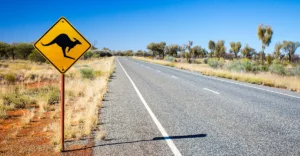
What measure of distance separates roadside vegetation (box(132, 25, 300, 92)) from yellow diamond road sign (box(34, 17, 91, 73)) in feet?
41.9

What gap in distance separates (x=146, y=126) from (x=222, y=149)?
2.05 meters

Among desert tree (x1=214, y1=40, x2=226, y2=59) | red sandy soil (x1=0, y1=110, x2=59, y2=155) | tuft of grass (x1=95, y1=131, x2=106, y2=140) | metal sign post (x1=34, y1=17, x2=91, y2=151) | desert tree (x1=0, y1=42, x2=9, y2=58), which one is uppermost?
desert tree (x1=214, y1=40, x2=226, y2=59)

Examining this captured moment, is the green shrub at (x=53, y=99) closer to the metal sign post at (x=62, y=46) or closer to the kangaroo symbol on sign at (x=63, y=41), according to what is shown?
the metal sign post at (x=62, y=46)

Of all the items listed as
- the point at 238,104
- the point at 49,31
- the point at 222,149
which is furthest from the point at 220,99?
the point at 49,31

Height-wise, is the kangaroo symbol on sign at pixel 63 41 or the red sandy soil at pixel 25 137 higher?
the kangaroo symbol on sign at pixel 63 41

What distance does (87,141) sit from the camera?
4633mm

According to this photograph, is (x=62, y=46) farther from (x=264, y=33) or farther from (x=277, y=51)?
(x=277, y=51)

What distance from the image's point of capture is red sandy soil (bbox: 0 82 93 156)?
164 inches

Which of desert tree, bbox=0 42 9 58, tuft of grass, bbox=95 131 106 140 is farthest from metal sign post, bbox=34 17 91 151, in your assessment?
desert tree, bbox=0 42 9 58

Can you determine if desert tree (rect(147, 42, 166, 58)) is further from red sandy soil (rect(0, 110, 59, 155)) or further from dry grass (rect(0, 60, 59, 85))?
red sandy soil (rect(0, 110, 59, 155))

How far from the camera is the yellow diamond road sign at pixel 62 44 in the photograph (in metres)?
4.11

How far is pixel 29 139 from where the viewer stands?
193 inches

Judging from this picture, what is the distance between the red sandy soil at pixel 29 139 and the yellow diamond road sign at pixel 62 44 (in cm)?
152

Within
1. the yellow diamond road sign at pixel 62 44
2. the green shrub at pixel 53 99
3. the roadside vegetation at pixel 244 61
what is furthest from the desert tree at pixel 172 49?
the yellow diamond road sign at pixel 62 44
